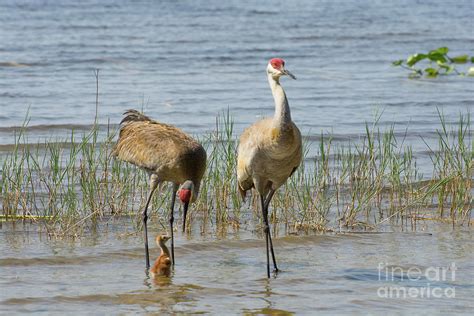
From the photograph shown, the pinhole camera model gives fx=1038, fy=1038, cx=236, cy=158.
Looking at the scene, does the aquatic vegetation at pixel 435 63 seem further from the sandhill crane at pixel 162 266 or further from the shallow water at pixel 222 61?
the sandhill crane at pixel 162 266

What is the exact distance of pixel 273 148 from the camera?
7469 mm

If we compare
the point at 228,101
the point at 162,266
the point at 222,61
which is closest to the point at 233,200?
the point at 162,266

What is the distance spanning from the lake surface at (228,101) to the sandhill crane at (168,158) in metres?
0.52

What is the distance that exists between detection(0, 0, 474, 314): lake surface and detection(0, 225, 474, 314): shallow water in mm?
19

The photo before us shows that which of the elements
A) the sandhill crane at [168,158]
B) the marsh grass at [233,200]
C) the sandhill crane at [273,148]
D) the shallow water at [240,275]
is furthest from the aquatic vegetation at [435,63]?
the sandhill crane at [273,148]

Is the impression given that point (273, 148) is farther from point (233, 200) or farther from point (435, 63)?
point (435, 63)

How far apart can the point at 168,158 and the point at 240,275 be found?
1.14 meters

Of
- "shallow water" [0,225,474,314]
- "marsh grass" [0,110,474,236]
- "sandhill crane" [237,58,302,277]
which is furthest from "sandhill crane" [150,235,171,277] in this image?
"marsh grass" [0,110,474,236]

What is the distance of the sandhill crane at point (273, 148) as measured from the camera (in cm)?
741

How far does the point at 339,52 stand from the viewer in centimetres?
2283

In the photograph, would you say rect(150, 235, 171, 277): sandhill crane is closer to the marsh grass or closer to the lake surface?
the lake surface

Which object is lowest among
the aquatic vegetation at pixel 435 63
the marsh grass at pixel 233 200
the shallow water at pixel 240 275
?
the shallow water at pixel 240 275

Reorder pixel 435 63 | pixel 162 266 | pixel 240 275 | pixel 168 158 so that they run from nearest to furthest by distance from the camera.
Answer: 1. pixel 162 266
2. pixel 240 275
3. pixel 168 158
4. pixel 435 63

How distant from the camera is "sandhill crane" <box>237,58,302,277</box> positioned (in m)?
7.41
